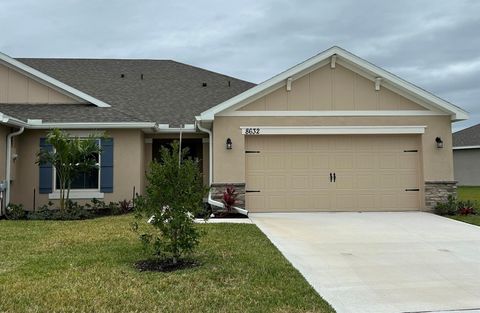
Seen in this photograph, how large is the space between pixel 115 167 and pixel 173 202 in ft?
25.2

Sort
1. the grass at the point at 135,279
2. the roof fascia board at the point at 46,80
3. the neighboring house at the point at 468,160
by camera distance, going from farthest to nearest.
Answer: the neighboring house at the point at 468,160
the roof fascia board at the point at 46,80
the grass at the point at 135,279

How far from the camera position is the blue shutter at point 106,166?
13.1 meters

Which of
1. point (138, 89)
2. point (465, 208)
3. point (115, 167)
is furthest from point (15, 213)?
point (465, 208)

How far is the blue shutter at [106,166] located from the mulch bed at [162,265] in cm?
718

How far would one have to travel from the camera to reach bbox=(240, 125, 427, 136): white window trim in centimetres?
1223

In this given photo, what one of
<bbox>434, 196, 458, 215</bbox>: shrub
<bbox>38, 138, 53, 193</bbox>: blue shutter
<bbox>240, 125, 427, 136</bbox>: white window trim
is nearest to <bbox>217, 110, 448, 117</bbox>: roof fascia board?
<bbox>240, 125, 427, 136</bbox>: white window trim

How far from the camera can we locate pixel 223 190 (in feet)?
39.4

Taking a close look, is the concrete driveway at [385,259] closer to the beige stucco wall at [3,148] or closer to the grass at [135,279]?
the grass at [135,279]

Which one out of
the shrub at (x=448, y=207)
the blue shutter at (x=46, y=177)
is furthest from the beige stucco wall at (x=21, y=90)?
the shrub at (x=448, y=207)

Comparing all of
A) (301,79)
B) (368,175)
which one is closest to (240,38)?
(301,79)

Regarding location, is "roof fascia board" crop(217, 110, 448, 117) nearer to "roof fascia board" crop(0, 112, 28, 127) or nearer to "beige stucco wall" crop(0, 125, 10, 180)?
"roof fascia board" crop(0, 112, 28, 127)

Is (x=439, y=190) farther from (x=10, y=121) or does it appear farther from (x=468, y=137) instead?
(x=468, y=137)

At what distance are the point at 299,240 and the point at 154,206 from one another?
10.5 ft

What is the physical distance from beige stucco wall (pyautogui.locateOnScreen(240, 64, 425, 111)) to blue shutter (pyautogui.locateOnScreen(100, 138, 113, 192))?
4265 mm
